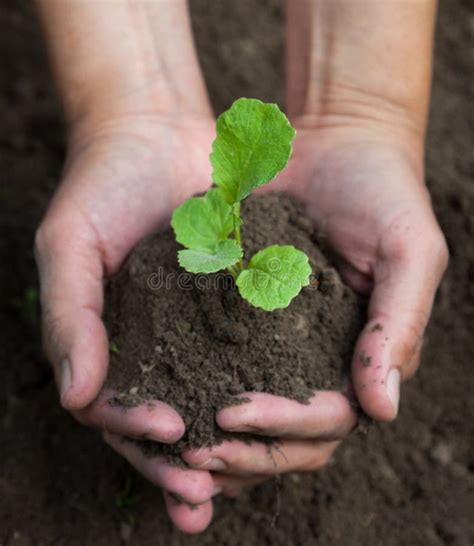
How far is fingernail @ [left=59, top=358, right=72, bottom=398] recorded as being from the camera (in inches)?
62.7

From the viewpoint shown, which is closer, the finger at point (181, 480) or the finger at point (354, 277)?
the finger at point (181, 480)

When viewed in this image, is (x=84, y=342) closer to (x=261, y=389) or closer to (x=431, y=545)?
(x=261, y=389)

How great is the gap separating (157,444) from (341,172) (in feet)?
3.00

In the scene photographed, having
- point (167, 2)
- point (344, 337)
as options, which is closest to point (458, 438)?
point (344, 337)

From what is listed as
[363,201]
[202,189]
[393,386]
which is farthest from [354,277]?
[202,189]

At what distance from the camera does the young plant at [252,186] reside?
1.47m

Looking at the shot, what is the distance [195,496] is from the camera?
155cm

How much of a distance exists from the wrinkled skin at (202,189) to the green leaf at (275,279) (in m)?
0.25

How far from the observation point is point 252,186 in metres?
1.56

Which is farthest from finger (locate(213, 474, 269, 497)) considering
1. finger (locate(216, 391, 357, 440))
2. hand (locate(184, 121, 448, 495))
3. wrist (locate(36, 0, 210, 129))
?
wrist (locate(36, 0, 210, 129))

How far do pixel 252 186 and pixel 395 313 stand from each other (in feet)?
1.59

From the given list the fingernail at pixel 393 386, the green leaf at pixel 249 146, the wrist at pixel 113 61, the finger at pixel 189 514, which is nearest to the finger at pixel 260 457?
the finger at pixel 189 514

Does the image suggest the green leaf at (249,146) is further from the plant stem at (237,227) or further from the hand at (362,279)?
the hand at (362,279)

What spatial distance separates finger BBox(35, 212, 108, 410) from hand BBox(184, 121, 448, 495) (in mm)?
311
